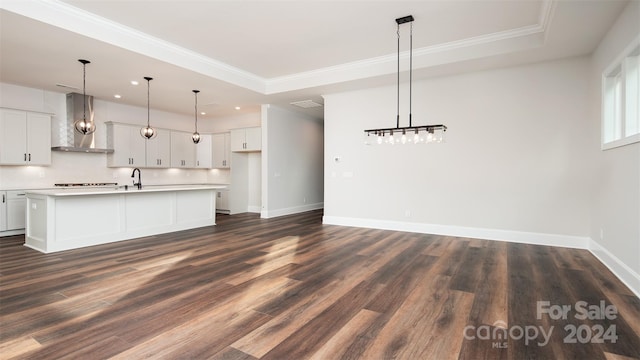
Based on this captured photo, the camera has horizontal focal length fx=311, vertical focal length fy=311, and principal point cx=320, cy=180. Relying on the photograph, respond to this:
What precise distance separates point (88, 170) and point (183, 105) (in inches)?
107

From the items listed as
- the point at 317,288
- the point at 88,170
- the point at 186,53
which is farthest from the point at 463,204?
the point at 88,170

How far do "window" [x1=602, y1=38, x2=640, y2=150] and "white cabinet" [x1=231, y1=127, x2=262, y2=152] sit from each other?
23.2 feet

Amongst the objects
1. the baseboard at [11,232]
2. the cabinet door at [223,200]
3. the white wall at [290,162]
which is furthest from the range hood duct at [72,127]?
the white wall at [290,162]

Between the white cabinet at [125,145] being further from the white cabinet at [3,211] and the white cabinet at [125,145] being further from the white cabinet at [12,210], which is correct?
the white cabinet at [3,211]

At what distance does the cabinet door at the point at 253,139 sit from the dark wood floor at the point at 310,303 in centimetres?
437

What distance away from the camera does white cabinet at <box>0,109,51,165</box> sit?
593cm

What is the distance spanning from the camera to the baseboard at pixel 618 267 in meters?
2.98

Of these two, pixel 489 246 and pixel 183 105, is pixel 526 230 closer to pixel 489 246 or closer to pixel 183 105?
pixel 489 246

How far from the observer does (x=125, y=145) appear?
7.77 meters

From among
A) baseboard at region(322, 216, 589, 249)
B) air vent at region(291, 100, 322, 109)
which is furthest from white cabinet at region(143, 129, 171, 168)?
baseboard at region(322, 216, 589, 249)

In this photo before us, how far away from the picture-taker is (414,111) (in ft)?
19.7

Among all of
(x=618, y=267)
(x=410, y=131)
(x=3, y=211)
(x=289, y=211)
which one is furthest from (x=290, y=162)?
(x=618, y=267)

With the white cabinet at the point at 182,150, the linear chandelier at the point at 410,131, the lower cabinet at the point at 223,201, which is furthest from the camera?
the lower cabinet at the point at 223,201

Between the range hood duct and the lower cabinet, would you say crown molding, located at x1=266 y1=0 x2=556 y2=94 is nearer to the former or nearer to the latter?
the lower cabinet
